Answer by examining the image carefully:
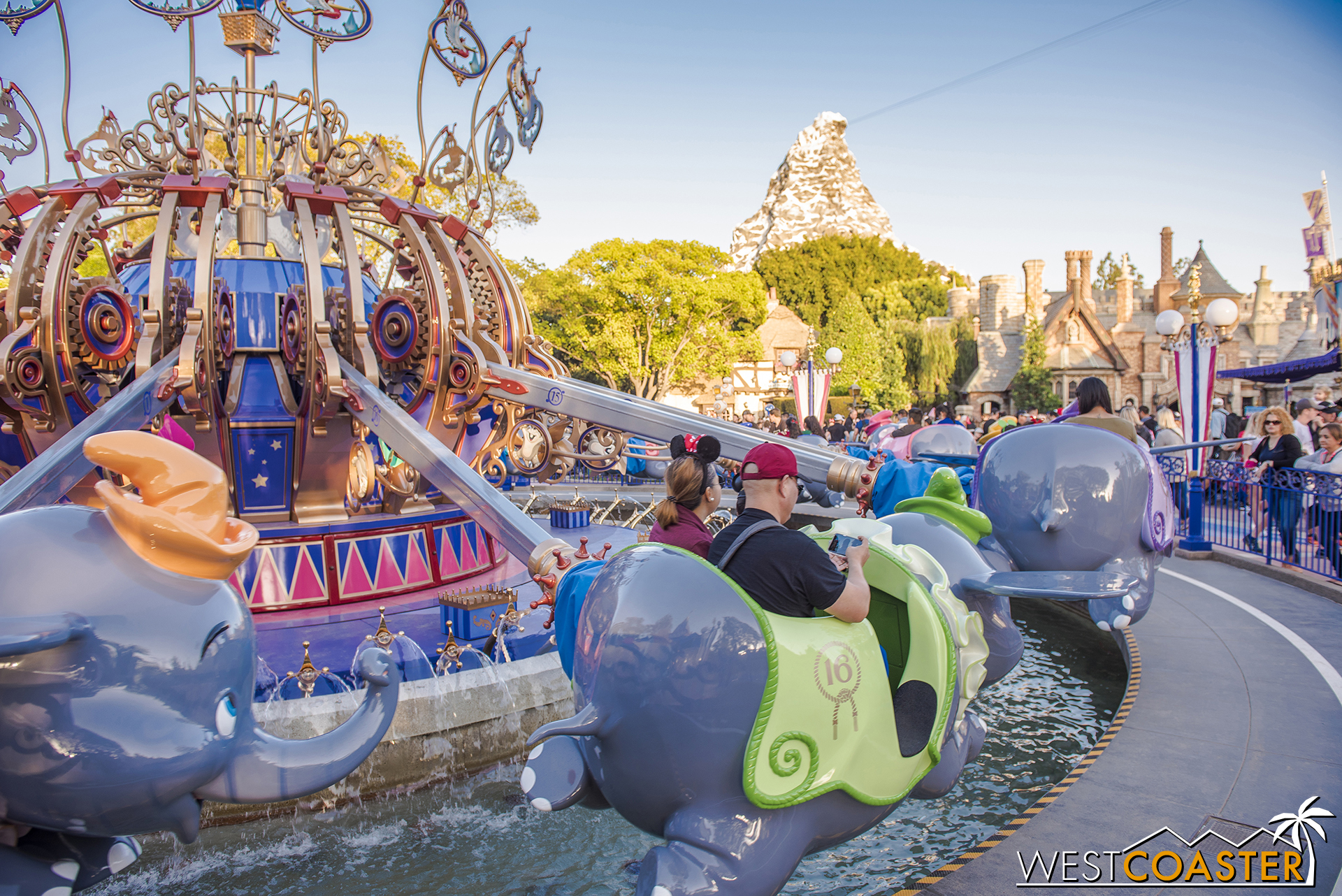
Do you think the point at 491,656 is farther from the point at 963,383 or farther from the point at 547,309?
the point at 963,383

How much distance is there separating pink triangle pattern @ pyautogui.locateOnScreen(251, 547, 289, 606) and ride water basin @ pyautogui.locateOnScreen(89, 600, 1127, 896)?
3.25 m

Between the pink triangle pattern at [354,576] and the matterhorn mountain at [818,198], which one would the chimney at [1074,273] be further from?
the matterhorn mountain at [818,198]

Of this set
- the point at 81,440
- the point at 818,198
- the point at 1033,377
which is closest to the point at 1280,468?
the point at 81,440

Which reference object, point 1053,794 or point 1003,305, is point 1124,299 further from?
point 1053,794

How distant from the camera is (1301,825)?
4.38 m

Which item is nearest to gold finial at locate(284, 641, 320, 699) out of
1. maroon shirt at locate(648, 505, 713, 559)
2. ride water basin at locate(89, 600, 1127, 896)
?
ride water basin at locate(89, 600, 1127, 896)

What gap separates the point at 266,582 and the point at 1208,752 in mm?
7563

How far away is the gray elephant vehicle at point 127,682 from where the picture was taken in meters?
2.29

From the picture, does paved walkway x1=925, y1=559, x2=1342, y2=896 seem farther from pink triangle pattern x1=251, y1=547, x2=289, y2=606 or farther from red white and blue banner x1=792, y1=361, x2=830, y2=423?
red white and blue banner x1=792, y1=361, x2=830, y2=423

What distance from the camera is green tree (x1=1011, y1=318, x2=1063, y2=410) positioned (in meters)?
44.6

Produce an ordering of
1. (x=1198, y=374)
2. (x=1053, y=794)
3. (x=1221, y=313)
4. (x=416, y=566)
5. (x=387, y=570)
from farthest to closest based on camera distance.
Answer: (x=1221, y=313) → (x=1198, y=374) → (x=416, y=566) → (x=387, y=570) → (x=1053, y=794)

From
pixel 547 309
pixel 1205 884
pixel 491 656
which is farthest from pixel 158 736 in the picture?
pixel 547 309

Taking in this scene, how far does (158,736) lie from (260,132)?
8.29m

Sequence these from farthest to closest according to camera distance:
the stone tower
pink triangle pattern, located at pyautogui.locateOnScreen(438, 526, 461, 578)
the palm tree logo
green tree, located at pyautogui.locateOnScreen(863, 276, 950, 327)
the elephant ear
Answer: green tree, located at pyautogui.locateOnScreen(863, 276, 950, 327) → the stone tower → pink triangle pattern, located at pyautogui.locateOnScreen(438, 526, 461, 578) → the palm tree logo → the elephant ear
